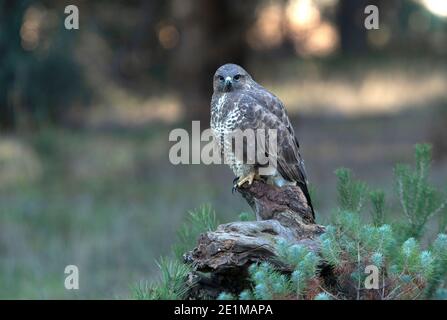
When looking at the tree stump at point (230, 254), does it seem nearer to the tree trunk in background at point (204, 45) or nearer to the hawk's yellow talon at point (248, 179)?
the hawk's yellow talon at point (248, 179)

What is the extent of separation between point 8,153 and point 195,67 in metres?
3.33

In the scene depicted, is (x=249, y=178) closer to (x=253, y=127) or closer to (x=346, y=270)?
(x=253, y=127)

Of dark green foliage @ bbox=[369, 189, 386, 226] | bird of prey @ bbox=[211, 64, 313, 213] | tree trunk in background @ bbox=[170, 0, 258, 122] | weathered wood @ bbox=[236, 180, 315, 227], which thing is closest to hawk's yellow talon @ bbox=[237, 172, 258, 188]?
bird of prey @ bbox=[211, 64, 313, 213]

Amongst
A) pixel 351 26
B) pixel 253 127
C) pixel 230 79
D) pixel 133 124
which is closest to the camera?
pixel 253 127

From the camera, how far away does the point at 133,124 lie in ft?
49.0

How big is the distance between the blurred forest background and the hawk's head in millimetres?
1952

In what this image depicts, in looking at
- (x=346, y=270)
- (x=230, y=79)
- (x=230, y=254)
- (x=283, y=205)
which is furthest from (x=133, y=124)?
(x=346, y=270)

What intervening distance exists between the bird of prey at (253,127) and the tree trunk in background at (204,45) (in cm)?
818

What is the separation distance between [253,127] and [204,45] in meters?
8.38

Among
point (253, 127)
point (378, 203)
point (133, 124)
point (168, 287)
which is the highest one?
point (133, 124)

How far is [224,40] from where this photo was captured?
1276 cm

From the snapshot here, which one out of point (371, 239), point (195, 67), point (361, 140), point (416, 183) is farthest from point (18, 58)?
point (371, 239)
